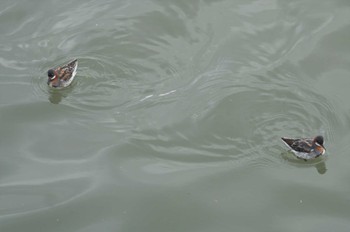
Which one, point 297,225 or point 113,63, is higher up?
point 113,63

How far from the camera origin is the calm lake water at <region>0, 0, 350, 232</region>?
9.96 m

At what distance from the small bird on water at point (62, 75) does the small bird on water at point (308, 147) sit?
425 centimetres

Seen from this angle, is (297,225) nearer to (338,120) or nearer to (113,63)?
(338,120)

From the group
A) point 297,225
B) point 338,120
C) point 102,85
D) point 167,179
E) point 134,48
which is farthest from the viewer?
point 134,48

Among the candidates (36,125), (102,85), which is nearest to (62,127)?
(36,125)

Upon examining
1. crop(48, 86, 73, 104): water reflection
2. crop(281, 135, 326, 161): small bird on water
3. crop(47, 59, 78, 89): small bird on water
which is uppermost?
crop(47, 59, 78, 89): small bird on water

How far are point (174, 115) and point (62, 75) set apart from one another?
222cm

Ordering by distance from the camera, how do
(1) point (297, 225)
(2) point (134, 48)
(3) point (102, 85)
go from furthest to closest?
(2) point (134, 48) < (3) point (102, 85) < (1) point (297, 225)

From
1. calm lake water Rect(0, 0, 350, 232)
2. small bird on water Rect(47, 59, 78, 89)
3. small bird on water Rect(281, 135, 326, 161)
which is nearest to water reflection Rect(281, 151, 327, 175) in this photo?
calm lake water Rect(0, 0, 350, 232)

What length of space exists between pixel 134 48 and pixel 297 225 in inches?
206

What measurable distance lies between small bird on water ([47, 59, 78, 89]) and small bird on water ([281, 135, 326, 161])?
4253mm

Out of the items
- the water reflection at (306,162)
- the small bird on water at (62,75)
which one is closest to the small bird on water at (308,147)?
the water reflection at (306,162)

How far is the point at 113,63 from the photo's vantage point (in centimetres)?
1286

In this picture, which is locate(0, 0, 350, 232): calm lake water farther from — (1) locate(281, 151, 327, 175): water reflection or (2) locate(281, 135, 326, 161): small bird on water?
(2) locate(281, 135, 326, 161): small bird on water
